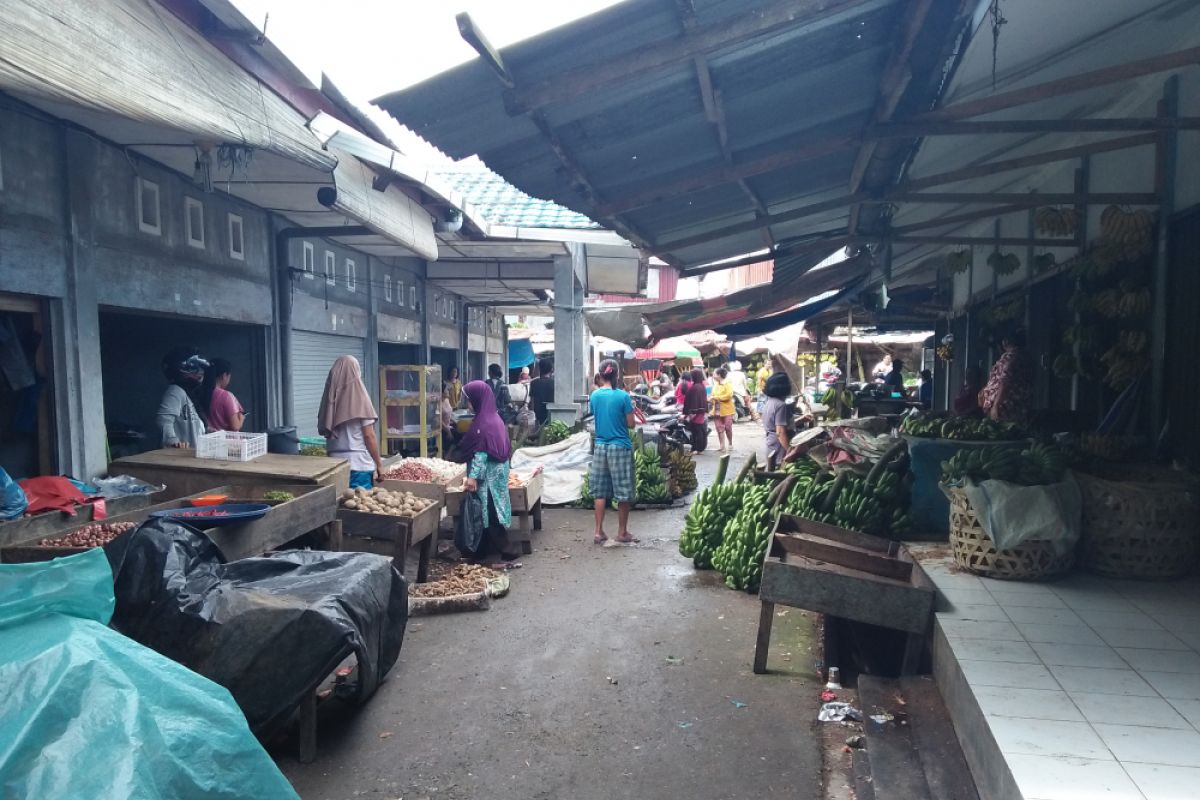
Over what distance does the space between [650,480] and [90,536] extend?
7105mm

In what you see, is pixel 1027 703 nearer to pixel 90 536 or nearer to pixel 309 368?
pixel 90 536

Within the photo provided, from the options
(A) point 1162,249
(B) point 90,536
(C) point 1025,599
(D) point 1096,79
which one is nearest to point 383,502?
(B) point 90,536

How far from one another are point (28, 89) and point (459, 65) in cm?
170

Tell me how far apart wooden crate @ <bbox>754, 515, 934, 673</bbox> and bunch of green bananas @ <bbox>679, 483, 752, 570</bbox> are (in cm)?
209

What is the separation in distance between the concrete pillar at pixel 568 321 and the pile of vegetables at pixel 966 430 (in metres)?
8.03

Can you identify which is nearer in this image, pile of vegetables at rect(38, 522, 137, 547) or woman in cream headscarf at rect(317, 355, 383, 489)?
pile of vegetables at rect(38, 522, 137, 547)

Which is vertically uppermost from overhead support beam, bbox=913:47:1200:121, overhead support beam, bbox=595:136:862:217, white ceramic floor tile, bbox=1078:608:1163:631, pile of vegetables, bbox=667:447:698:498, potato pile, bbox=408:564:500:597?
overhead support beam, bbox=913:47:1200:121

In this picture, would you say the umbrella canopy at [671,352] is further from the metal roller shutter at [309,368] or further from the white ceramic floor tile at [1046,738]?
the white ceramic floor tile at [1046,738]

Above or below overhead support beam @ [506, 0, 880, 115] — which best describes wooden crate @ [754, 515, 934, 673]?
below

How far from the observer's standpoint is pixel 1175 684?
123 inches

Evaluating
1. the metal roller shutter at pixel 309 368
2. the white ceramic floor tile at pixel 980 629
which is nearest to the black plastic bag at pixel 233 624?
the white ceramic floor tile at pixel 980 629

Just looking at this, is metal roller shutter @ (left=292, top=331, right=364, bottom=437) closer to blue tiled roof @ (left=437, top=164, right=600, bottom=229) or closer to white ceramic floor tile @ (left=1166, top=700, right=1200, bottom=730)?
blue tiled roof @ (left=437, top=164, right=600, bottom=229)

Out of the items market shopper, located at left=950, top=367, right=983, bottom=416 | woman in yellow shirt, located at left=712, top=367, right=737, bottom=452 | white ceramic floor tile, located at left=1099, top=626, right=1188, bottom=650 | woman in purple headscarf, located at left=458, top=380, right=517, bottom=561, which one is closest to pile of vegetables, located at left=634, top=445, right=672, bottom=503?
woman in purple headscarf, located at left=458, top=380, right=517, bottom=561

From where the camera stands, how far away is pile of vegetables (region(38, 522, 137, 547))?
416 cm
